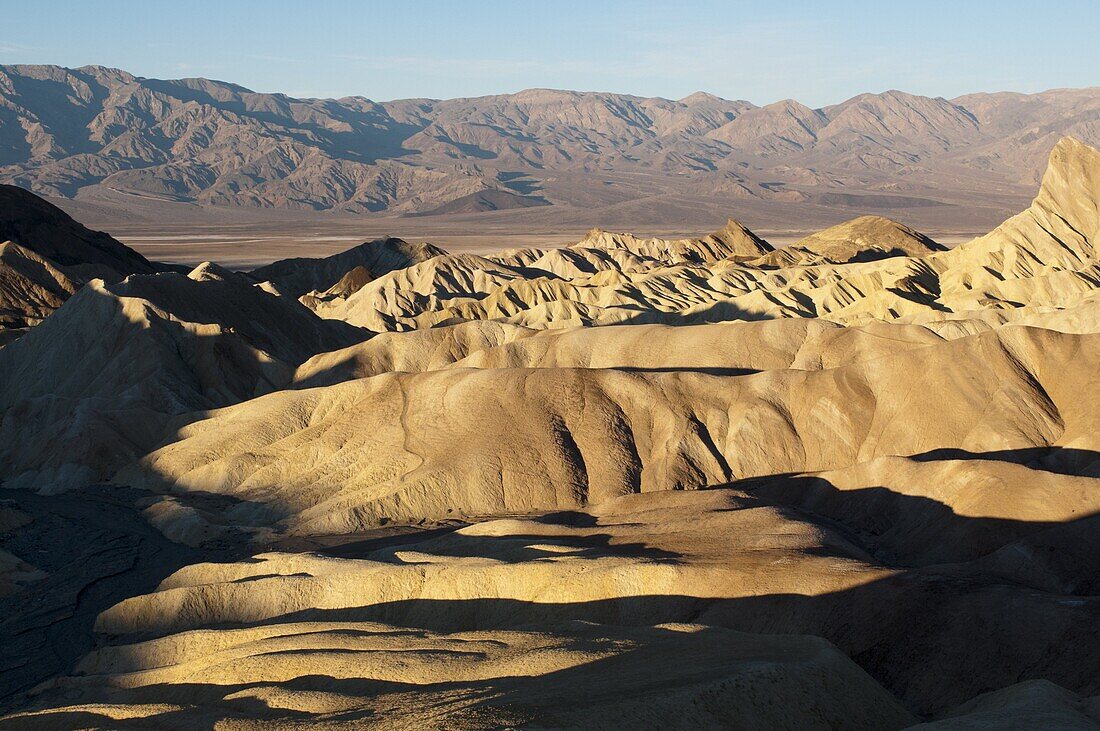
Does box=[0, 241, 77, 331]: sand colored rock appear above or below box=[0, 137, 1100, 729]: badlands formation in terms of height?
above

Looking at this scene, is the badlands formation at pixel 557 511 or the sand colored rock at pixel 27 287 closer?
the badlands formation at pixel 557 511

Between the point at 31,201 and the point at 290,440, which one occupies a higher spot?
the point at 31,201

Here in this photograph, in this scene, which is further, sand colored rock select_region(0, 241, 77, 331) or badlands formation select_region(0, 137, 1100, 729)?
sand colored rock select_region(0, 241, 77, 331)

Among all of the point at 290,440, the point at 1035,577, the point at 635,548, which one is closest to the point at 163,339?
the point at 290,440

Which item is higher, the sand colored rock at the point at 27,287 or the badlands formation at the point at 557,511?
the sand colored rock at the point at 27,287

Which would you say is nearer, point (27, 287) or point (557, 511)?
point (557, 511)

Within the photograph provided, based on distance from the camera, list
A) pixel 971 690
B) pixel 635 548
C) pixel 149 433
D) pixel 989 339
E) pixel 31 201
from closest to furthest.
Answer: pixel 971 690 → pixel 635 548 → pixel 989 339 → pixel 149 433 → pixel 31 201

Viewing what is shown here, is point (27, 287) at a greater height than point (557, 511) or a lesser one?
greater

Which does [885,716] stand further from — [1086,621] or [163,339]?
[163,339]
